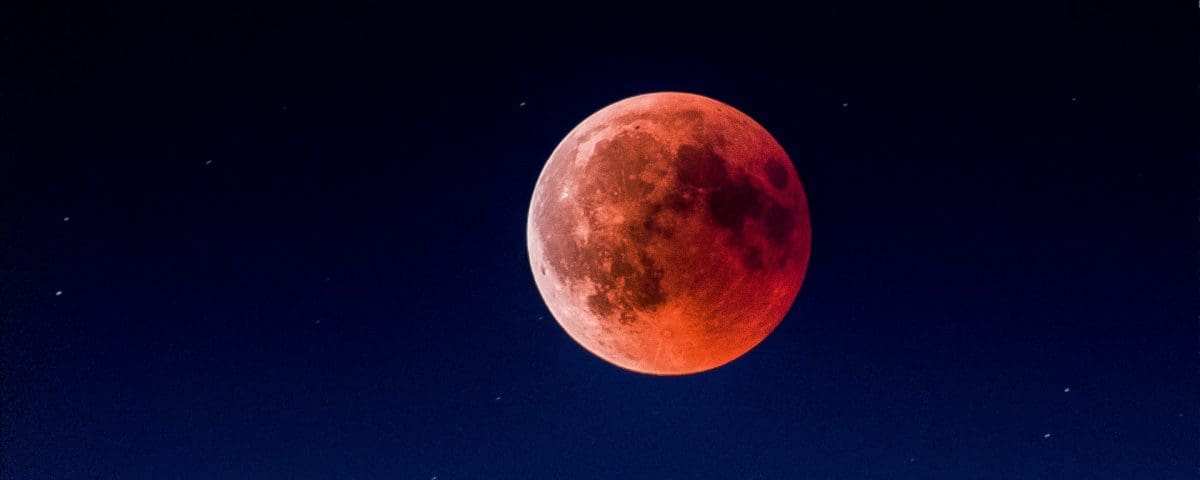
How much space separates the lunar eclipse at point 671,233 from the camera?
694 centimetres

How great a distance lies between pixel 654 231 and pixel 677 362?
1699 mm

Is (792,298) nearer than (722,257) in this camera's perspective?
No

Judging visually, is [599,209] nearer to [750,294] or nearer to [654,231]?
[654,231]

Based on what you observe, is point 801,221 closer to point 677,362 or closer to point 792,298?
point 792,298

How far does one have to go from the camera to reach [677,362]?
771 centimetres

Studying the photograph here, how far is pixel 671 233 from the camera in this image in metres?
6.86

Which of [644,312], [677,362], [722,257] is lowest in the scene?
[677,362]

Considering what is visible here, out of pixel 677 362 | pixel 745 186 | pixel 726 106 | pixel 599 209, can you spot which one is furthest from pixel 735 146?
pixel 677 362

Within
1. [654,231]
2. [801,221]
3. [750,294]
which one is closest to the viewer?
[654,231]

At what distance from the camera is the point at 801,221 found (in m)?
7.90

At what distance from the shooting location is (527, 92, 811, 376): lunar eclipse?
6.94 m

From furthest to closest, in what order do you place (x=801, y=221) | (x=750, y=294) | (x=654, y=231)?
1. (x=801, y=221)
2. (x=750, y=294)
3. (x=654, y=231)

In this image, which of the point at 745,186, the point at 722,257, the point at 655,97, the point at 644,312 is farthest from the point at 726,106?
the point at 644,312

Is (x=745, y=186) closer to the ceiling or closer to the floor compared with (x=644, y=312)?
closer to the ceiling
